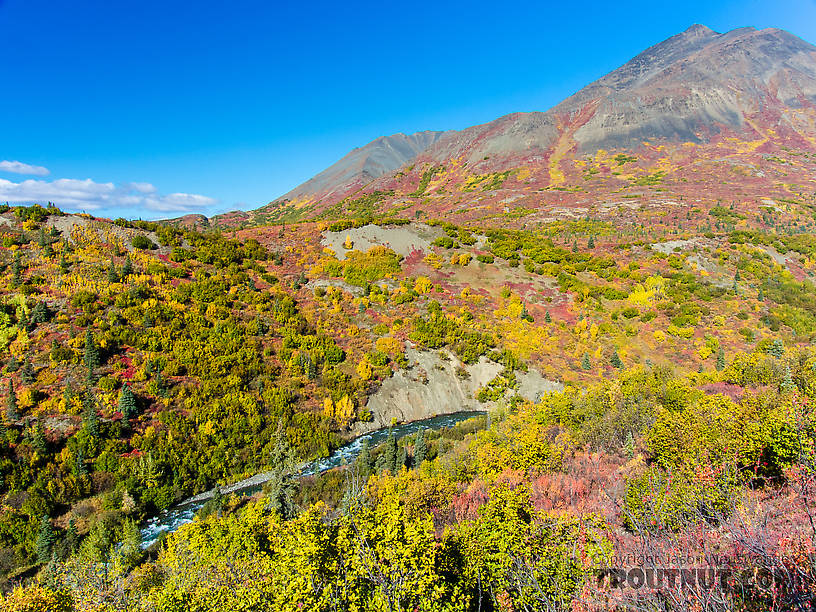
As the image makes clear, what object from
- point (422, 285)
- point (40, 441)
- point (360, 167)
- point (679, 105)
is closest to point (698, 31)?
point (679, 105)

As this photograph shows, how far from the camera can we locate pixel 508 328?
128ft

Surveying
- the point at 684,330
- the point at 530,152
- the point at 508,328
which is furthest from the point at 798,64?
the point at 508,328

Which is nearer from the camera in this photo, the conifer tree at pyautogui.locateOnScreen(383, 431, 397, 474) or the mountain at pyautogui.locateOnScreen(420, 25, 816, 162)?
the conifer tree at pyautogui.locateOnScreen(383, 431, 397, 474)

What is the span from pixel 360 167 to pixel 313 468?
153338 millimetres

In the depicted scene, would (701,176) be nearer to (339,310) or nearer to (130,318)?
(339,310)

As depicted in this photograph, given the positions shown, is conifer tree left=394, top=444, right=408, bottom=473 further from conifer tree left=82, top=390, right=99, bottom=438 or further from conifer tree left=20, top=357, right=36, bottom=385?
conifer tree left=20, top=357, right=36, bottom=385

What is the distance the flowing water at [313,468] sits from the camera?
20094mm

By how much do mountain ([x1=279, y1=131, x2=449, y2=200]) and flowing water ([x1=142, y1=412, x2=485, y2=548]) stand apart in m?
113

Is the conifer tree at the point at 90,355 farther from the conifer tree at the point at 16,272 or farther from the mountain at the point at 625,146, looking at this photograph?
the mountain at the point at 625,146

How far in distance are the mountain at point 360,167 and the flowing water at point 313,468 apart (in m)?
113

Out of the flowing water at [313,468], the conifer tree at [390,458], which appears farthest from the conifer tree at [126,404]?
the conifer tree at [390,458]

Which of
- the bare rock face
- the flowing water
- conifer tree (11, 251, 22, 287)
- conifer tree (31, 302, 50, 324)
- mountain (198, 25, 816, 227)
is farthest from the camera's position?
mountain (198, 25, 816, 227)

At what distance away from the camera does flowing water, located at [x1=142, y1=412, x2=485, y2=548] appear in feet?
65.9

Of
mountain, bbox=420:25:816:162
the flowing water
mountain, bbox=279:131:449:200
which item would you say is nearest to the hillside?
the flowing water
